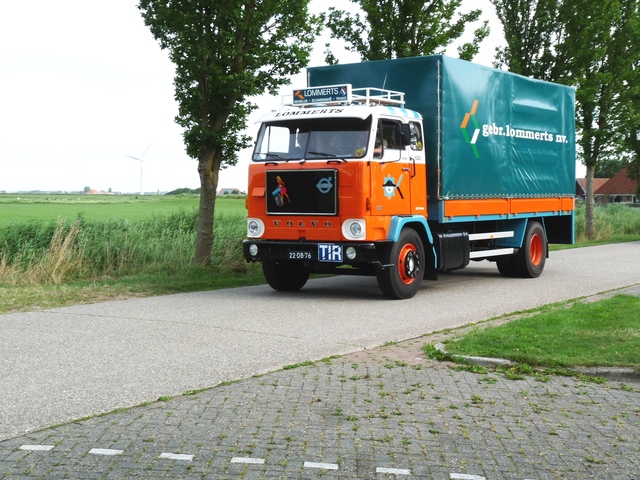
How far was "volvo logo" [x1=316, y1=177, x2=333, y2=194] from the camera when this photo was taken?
12695mm

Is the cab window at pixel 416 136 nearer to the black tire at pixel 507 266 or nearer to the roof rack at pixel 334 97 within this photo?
the roof rack at pixel 334 97

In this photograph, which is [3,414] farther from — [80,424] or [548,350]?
[548,350]

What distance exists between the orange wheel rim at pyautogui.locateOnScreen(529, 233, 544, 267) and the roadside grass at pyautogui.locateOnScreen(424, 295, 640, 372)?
6069 millimetres

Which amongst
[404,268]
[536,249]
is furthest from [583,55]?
[404,268]

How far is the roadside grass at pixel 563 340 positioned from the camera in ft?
25.8

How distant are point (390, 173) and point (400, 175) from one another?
279 millimetres

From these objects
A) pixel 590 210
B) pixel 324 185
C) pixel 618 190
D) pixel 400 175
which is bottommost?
pixel 590 210

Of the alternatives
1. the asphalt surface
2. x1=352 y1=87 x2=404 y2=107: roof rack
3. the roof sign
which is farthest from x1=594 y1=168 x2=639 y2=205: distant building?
the asphalt surface

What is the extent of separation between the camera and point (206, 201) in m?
16.7

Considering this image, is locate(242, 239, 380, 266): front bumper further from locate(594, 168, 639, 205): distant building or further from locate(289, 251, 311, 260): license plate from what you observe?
locate(594, 168, 639, 205): distant building

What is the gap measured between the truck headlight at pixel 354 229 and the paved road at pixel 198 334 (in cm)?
101

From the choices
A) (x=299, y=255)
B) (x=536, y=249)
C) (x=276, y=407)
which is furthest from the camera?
(x=536, y=249)

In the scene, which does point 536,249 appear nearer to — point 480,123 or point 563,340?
point 480,123

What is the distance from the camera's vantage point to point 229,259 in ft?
57.5
